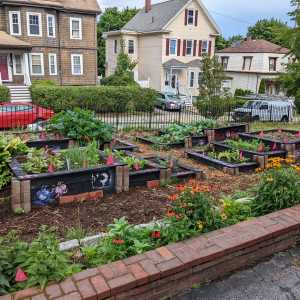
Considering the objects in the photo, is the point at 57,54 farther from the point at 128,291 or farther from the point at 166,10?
the point at 128,291

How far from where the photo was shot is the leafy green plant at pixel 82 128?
740 centimetres

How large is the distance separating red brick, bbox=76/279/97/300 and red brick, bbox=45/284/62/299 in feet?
0.46

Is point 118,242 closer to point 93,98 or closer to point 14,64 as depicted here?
point 93,98

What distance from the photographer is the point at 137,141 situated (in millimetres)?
10141

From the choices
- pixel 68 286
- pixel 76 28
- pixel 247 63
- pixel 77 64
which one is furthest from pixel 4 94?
pixel 247 63

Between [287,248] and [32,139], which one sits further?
[32,139]

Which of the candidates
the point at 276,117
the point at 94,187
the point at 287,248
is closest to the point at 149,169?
the point at 94,187

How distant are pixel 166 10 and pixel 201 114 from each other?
20.8 meters

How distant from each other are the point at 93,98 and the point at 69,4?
10860 mm

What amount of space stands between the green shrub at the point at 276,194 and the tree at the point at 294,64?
7.79 m

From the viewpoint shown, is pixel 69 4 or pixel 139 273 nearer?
pixel 139 273

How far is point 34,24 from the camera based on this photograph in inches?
1009

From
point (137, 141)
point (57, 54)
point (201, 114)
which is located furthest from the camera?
point (57, 54)

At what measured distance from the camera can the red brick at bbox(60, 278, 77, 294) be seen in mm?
2369
